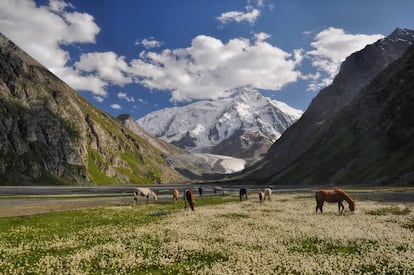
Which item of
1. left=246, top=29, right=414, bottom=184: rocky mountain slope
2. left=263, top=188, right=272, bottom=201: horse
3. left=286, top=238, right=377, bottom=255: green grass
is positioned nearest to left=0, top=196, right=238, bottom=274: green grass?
left=286, top=238, right=377, bottom=255: green grass

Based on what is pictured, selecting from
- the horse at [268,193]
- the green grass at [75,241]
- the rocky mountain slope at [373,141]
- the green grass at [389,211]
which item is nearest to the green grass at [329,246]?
the green grass at [75,241]

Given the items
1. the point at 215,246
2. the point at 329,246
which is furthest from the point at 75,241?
the point at 329,246

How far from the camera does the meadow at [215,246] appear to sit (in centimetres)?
1808

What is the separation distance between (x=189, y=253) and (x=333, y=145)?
600 ft

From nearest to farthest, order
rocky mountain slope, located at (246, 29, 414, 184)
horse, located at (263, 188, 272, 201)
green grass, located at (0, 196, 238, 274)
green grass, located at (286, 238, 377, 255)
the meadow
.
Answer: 1. the meadow
2. green grass, located at (0, 196, 238, 274)
3. green grass, located at (286, 238, 377, 255)
4. horse, located at (263, 188, 272, 201)
5. rocky mountain slope, located at (246, 29, 414, 184)

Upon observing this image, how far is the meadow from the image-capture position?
59.3 feet

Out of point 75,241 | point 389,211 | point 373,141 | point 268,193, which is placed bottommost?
point 75,241

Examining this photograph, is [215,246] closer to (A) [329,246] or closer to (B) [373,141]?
(A) [329,246]

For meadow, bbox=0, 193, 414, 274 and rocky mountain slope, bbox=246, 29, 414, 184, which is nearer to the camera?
meadow, bbox=0, 193, 414, 274

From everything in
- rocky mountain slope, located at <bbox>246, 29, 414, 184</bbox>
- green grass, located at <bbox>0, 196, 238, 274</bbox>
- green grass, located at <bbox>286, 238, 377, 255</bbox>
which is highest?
rocky mountain slope, located at <bbox>246, 29, 414, 184</bbox>

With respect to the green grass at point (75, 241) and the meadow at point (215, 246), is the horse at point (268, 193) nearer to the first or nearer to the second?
the meadow at point (215, 246)

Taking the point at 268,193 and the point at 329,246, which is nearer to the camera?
the point at 329,246

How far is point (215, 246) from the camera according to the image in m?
22.5

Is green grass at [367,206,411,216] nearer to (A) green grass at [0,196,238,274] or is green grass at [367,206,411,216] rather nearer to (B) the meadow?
(B) the meadow
